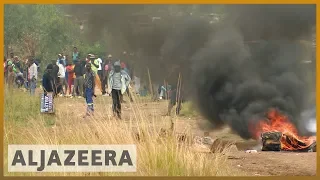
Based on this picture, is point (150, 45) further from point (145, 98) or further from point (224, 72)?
point (145, 98)

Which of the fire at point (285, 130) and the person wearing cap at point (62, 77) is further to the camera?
the person wearing cap at point (62, 77)

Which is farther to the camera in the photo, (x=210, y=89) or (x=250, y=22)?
(x=210, y=89)

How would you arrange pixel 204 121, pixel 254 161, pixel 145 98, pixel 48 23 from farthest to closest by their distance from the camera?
pixel 204 121 < pixel 48 23 < pixel 254 161 < pixel 145 98

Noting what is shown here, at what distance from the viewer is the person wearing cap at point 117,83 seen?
29.7 feet

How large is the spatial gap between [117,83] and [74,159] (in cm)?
357

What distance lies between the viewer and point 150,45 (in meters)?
13.2

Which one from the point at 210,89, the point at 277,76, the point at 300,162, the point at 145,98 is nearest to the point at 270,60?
the point at 277,76

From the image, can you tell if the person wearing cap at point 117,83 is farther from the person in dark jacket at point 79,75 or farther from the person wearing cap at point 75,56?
the person wearing cap at point 75,56

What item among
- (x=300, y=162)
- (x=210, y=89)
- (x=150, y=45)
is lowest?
(x=300, y=162)

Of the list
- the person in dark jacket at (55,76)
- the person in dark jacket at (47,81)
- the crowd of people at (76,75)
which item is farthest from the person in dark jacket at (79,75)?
the person in dark jacket at (47,81)

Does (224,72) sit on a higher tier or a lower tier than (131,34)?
lower

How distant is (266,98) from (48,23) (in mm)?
5292

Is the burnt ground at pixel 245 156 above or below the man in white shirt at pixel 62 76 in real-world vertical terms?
below

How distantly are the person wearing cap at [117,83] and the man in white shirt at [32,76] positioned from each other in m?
1.50
